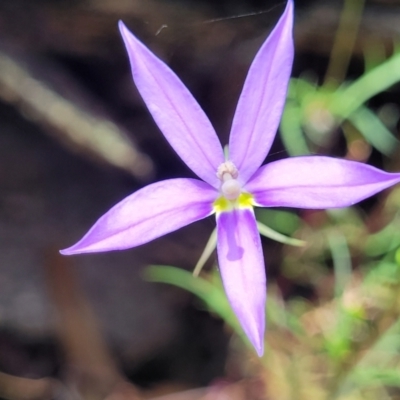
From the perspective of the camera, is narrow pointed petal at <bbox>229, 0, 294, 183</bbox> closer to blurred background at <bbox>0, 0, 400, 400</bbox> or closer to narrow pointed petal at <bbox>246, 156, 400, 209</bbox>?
narrow pointed petal at <bbox>246, 156, 400, 209</bbox>

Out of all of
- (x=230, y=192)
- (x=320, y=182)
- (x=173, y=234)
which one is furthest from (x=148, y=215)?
(x=173, y=234)

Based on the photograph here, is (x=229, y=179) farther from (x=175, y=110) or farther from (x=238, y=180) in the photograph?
(x=175, y=110)

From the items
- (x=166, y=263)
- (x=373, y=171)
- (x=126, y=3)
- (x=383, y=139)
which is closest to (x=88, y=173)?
(x=166, y=263)

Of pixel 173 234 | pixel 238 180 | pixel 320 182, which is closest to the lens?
pixel 320 182

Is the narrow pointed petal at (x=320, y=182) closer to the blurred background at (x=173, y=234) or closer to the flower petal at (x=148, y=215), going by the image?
the flower petal at (x=148, y=215)

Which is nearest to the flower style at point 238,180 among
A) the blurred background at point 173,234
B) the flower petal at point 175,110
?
the flower petal at point 175,110

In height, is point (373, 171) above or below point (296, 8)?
below

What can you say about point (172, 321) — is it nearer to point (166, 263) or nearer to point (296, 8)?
point (166, 263)
